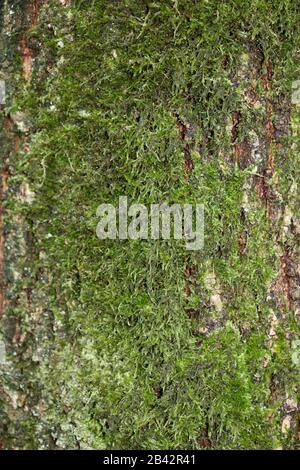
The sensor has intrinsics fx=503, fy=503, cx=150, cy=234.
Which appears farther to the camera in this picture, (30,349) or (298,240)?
(298,240)

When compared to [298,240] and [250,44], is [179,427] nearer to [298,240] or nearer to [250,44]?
[298,240]

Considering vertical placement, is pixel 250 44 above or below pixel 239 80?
above

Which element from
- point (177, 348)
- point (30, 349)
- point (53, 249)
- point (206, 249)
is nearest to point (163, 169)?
point (206, 249)

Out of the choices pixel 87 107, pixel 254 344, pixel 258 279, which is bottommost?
pixel 254 344

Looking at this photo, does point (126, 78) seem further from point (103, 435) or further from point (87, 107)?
point (103, 435)

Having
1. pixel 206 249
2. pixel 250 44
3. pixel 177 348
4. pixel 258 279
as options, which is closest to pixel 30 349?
pixel 177 348

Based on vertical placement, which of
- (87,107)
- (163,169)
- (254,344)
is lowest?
(254,344)
